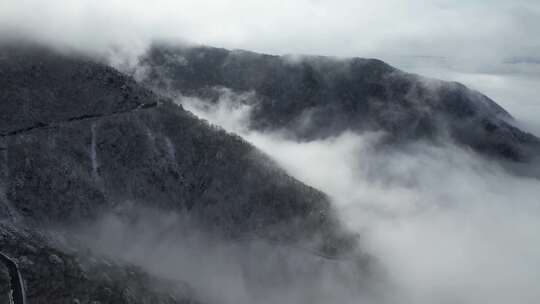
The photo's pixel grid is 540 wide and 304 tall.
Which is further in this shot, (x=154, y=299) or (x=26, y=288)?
(x=154, y=299)

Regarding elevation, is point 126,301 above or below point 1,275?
below

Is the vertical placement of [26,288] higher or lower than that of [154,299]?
higher

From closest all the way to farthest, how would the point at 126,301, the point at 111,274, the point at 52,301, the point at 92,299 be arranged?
the point at 52,301, the point at 92,299, the point at 126,301, the point at 111,274

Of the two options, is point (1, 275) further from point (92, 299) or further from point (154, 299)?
point (154, 299)

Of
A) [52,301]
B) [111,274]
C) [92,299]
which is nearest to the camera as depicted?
[52,301]

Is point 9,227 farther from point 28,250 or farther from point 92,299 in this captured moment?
point 92,299

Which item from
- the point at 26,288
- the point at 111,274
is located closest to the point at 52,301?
the point at 26,288

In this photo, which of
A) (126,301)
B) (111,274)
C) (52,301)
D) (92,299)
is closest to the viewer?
(52,301)

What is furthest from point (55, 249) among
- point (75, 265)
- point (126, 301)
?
point (126, 301)

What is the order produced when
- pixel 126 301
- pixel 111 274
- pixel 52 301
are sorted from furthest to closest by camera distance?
pixel 111 274
pixel 126 301
pixel 52 301

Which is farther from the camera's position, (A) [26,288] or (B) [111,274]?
(B) [111,274]
